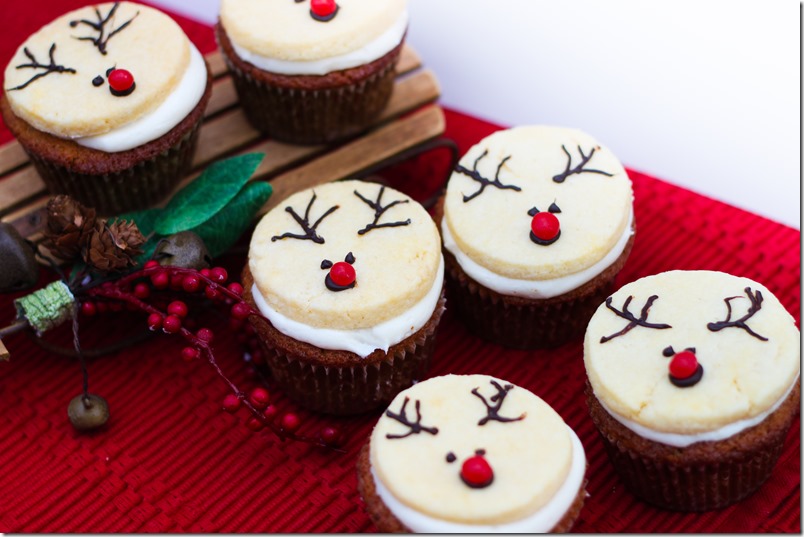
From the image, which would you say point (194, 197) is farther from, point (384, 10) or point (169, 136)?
point (384, 10)

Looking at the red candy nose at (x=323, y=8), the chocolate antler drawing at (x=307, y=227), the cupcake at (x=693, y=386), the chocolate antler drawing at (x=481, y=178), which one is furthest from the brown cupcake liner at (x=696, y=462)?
the red candy nose at (x=323, y=8)

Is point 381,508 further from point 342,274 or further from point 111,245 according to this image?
point 111,245

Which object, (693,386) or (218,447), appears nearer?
(693,386)

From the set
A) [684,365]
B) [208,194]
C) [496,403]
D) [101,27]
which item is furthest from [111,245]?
[684,365]

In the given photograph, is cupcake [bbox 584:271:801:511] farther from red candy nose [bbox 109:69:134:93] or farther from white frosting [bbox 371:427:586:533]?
red candy nose [bbox 109:69:134:93]

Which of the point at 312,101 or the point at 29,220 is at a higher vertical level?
the point at 312,101

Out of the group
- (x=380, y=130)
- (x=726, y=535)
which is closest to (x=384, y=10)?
(x=380, y=130)

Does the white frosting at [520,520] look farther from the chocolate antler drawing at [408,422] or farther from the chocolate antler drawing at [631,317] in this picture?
the chocolate antler drawing at [631,317]

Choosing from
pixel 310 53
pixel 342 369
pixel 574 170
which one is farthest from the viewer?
pixel 310 53
